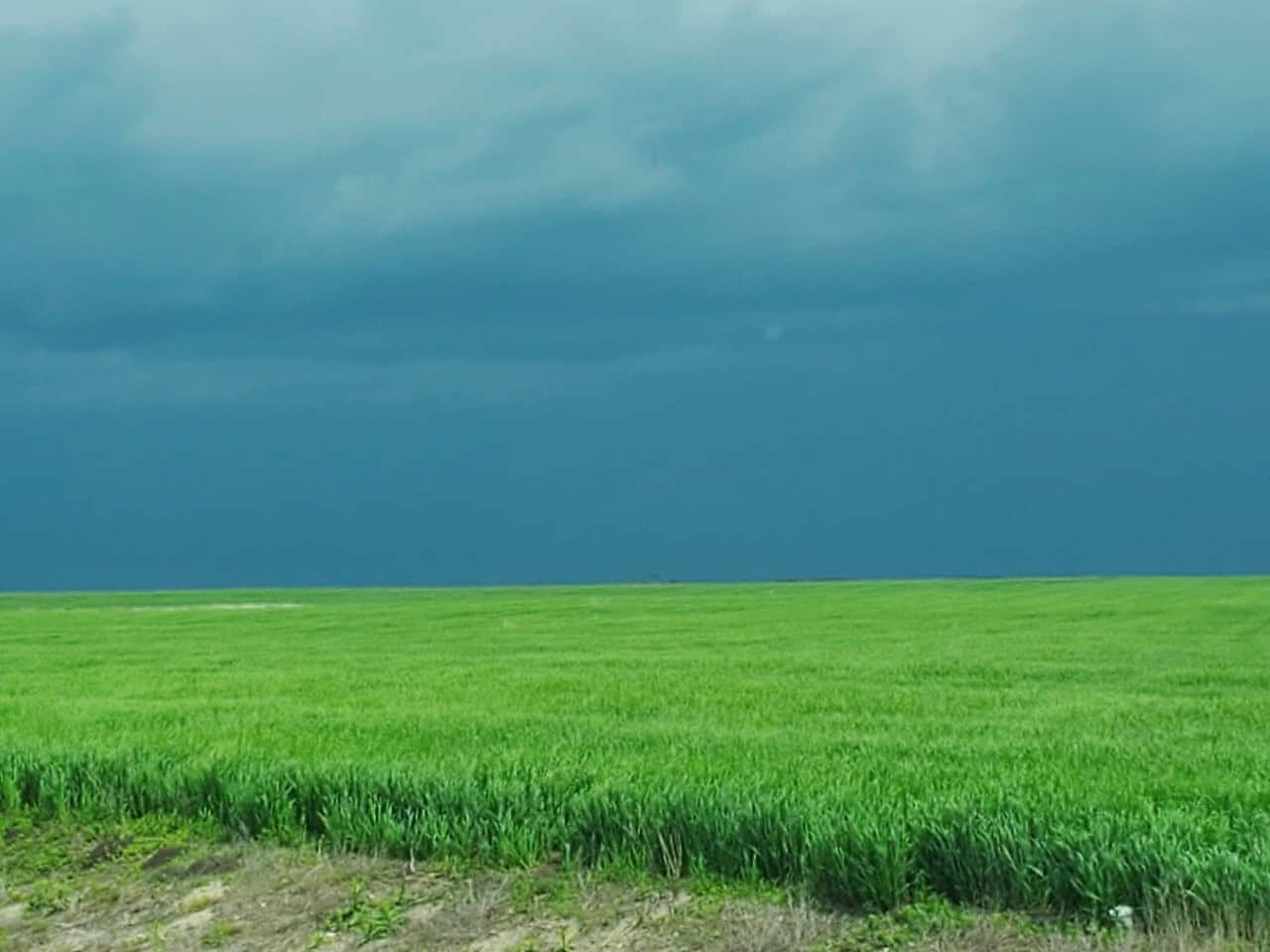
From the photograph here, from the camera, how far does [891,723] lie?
587 inches

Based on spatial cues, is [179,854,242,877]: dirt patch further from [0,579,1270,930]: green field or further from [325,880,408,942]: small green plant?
[325,880,408,942]: small green plant

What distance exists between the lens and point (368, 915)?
7.81 meters

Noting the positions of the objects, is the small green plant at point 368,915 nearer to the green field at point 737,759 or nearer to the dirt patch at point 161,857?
the green field at point 737,759

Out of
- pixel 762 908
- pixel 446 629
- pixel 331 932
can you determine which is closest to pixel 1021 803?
pixel 762 908

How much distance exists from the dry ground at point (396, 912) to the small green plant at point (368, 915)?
0.03 feet

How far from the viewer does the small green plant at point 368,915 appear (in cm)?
764

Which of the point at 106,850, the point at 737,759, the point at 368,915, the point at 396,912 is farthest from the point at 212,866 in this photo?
the point at 737,759

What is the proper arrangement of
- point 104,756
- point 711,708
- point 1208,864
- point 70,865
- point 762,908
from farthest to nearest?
1. point 711,708
2. point 104,756
3. point 70,865
4. point 762,908
5. point 1208,864

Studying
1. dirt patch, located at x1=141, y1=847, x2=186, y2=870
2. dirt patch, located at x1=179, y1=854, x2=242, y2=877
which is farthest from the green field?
dirt patch, located at x1=141, y1=847, x2=186, y2=870

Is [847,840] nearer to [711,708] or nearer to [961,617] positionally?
[711,708]

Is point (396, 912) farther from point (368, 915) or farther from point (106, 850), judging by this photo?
point (106, 850)

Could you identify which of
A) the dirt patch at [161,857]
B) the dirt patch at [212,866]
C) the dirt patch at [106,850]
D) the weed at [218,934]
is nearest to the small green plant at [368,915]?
the weed at [218,934]

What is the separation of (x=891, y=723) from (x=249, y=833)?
7417 mm

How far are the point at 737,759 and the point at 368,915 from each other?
171 inches
